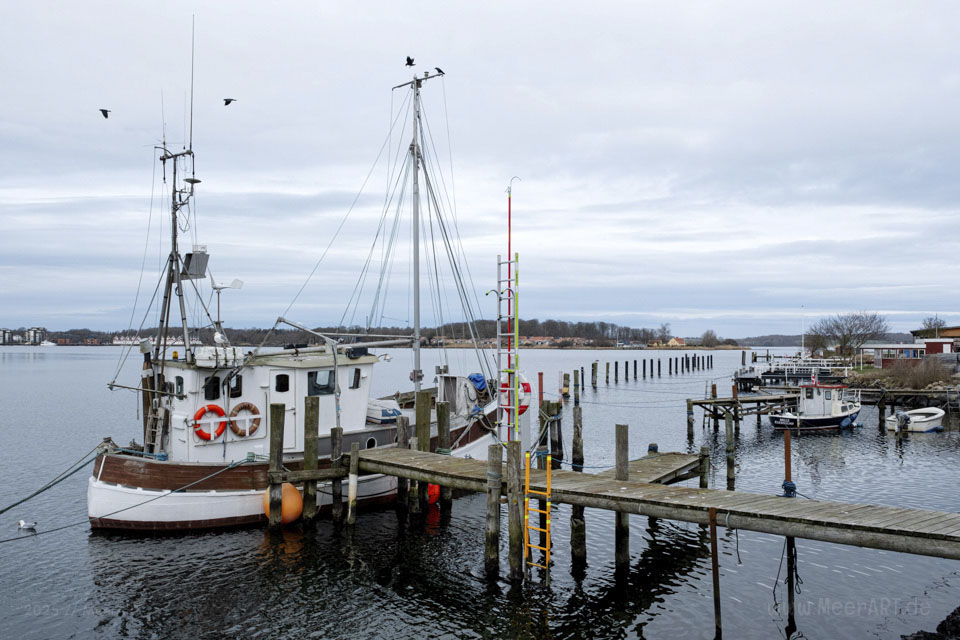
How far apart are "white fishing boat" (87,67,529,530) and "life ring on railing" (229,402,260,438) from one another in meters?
0.03

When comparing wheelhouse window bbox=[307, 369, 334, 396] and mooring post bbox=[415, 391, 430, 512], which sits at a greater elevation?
wheelhouse window bbox=[307, 369, 334, 396]

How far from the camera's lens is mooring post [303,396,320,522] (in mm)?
16750

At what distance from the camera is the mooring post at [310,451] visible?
1675 centimetres

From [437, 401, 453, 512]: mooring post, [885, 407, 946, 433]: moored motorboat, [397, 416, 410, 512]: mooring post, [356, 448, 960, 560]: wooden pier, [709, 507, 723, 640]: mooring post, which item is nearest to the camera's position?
[356, 448, 960, 560]: wooden pier

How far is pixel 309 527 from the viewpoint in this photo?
17.1 metres

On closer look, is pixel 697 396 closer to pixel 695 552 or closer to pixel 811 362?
pixel 811 362

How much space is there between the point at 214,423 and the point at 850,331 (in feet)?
295

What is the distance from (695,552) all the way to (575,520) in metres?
3.54

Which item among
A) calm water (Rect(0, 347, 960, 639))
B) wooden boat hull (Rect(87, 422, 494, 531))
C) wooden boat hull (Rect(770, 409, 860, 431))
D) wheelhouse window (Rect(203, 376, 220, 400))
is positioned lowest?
calm water (Rect(0, 347, 960, 639))

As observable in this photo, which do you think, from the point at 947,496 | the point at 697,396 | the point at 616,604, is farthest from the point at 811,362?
the point at 616,604

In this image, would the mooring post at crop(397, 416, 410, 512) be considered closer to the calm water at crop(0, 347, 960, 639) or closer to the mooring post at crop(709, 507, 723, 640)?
the calm water at crop(0, 347, 960, 639)

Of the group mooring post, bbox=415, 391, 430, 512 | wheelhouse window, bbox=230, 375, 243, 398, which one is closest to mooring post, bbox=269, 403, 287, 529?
wheelhouse window, bbox=230, 375, 243, 398

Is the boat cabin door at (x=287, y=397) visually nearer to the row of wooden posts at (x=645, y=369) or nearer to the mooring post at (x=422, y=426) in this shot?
the mooring post at (x=422, y=426)

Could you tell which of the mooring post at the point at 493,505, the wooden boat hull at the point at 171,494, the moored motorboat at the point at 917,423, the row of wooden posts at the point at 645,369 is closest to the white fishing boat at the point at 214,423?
the wooden boat hull at the point at 171,494
